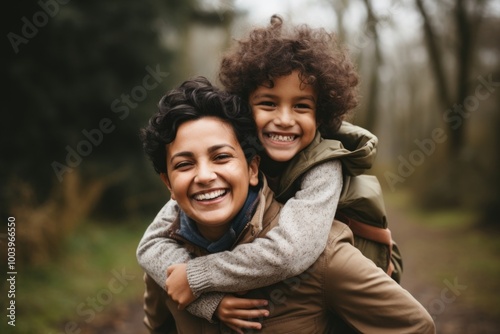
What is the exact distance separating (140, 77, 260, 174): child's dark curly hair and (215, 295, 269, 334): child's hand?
62cm

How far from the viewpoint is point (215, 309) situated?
1953 mm

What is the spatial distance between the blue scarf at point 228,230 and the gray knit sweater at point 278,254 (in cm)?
9

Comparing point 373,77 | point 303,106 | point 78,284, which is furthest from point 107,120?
point 303,106

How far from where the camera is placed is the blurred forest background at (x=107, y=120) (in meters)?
6.66

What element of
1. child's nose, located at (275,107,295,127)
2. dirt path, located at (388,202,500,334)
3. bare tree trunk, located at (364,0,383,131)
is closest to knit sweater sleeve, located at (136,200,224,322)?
child's nose, located at (275,107,295,127)

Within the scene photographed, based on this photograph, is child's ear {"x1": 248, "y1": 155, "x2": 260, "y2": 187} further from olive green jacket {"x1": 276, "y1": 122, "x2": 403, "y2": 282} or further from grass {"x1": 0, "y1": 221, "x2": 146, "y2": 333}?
grass {"x1": 0, "y1": 221, "x2": 146, "y2": 333}

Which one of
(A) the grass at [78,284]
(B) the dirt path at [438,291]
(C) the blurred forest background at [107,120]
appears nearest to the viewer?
(A) the grass at [78,284]

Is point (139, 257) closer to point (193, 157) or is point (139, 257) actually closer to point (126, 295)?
point (193, 157)

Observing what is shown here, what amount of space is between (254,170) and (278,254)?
46 centimetres

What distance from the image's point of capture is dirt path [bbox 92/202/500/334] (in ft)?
18.6

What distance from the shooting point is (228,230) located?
2047mm

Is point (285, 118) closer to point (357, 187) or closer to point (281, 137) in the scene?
point (281, 137)

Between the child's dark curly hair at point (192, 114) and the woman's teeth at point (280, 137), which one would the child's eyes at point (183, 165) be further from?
the woman's teeth at point (280, 137)

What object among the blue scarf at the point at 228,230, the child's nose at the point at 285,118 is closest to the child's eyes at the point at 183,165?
the blue scarf at the point at 228,230
